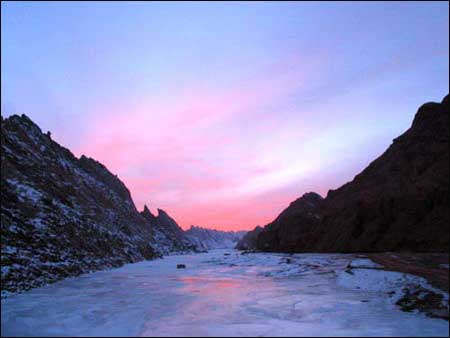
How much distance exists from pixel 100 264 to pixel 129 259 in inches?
560

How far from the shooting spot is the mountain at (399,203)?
41.8 meters

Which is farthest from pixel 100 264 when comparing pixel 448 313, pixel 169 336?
pixel 448 313

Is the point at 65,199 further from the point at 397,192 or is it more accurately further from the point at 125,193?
the point at 125,193

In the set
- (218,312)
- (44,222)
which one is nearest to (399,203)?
(218,312)

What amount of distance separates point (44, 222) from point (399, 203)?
4251 cm

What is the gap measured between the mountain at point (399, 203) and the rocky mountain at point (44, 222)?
32271mm

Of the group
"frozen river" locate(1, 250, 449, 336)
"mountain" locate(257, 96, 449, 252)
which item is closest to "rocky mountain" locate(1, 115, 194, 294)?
"frozen river" locate(1, 250, 449, 336)

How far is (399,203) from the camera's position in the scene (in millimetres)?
47625

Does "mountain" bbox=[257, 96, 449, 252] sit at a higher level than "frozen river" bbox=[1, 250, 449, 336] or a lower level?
higher

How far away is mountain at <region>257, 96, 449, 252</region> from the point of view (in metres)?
41.8

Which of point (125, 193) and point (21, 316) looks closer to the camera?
point (21, 316)

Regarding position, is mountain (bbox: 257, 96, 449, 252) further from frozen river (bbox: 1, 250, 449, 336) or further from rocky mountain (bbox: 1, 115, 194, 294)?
rocky mountain (bbox: 1, 115, 194, 294)

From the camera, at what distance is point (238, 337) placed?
10070 millimetres

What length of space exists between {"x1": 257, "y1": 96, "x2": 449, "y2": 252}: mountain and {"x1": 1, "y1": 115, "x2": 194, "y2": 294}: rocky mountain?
106 feet
